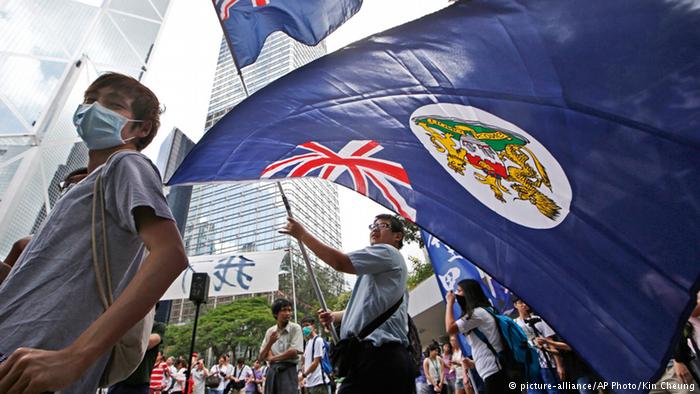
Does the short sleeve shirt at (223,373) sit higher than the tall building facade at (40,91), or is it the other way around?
the tall building facade at (40,91)

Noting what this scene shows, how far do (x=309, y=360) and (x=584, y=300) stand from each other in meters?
5.06

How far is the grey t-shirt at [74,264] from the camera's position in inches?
31.6

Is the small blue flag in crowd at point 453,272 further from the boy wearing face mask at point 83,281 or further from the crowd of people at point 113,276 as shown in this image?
the boy wearing face mask at point 83,281

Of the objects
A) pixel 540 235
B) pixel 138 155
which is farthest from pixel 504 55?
pixel 138 155

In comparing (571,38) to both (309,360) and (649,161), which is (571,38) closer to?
(649,161)

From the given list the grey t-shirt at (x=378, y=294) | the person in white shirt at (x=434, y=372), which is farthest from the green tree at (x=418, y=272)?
the grey t-shirt at (x=378, y=294)

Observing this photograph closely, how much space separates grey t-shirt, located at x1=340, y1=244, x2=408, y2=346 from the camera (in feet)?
6.66

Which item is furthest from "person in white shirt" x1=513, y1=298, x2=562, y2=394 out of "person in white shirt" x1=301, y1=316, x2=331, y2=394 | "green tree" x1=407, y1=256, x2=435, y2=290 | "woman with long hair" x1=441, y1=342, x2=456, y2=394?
"green tree" x1=407, y1=256, x2=435, y2=290

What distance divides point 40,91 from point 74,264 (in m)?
9.56

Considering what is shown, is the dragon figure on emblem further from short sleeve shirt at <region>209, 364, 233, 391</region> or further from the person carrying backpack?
short sleeve shirt at <region>209, 364, 233, 391</region>

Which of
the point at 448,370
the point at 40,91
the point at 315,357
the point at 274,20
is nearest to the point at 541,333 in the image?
the point at 315,357

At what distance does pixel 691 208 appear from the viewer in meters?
1.04

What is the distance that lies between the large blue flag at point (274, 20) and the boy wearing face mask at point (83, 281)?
1.38 meters

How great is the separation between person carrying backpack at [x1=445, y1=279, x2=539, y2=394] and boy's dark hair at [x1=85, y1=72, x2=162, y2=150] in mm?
2712
